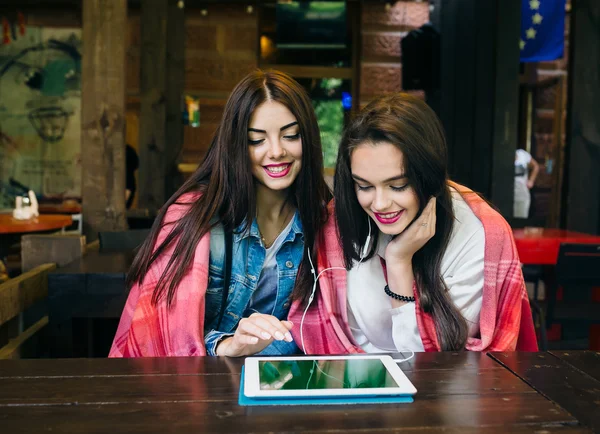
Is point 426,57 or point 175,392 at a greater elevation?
point 426,57

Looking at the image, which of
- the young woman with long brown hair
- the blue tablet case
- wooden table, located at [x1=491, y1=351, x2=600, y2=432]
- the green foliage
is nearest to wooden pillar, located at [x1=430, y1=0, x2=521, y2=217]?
the green foliage

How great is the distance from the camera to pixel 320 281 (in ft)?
6.79

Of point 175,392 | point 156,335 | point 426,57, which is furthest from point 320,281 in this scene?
point 426,57

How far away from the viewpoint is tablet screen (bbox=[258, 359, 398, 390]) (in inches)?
50.2

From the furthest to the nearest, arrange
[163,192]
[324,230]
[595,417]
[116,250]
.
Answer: [163,192]
[116,250]
[324,230]
[595,417]

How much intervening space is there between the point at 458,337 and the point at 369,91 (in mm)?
7558

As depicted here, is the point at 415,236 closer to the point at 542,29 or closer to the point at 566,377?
the point at 566,377

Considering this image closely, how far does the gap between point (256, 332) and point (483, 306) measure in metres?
0.72

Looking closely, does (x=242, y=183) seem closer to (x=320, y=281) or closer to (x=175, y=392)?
(x=320, y=281)

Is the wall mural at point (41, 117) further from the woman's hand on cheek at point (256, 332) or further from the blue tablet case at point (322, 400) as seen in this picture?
the blue tablet case at point (322, 400)

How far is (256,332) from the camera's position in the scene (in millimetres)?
1590

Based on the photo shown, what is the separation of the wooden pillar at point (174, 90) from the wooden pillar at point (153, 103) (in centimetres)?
46

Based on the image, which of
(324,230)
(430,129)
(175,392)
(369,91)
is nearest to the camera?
(175,392)

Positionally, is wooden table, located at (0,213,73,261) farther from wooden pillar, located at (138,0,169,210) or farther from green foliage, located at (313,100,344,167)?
green foliage, located at (313,100,344,167)
